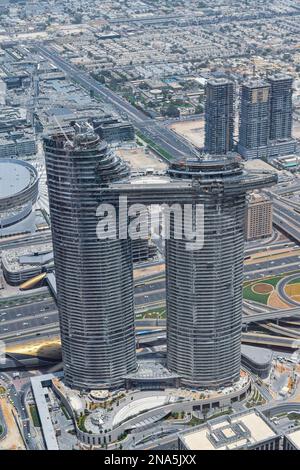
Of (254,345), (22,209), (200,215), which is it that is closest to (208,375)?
(254,345)

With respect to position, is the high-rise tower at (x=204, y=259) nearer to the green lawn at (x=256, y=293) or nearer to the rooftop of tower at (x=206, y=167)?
the rooftop of tower at (x=206, y=167)

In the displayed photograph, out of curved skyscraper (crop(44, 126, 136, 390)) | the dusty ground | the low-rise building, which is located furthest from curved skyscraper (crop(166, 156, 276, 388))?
the dusty ground

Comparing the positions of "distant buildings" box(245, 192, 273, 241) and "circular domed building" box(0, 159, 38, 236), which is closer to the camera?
"distant buildings" box(245, 192, 273, 241)

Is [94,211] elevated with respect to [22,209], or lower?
elevated

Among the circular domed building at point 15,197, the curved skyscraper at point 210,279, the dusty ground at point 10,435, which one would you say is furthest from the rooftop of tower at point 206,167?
the circular domed building at point 15,197

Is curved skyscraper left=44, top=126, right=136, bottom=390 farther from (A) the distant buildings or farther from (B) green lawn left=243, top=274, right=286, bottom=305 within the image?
(A) the distant buildings

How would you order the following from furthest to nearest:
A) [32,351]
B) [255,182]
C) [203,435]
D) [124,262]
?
1. [32,351]
2. [124,262]
3. [255,182]
4. [203,435]

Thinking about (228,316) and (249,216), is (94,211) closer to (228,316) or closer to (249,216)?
(228,316)

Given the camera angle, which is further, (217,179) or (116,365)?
(116,365)
